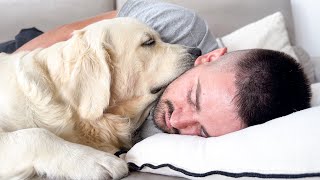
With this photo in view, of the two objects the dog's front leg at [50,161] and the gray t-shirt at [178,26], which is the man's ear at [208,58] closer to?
the gray t-shirt at [178,26]

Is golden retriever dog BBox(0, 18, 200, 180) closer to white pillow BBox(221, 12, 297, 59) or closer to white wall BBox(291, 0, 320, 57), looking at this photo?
white pillow BBox(221, 12, 297, 59)

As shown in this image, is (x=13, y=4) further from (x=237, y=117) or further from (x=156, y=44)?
(x=237, y=117)

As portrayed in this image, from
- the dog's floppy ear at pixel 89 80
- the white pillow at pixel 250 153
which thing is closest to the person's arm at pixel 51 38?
the dog's floppy ear at pixel 89 80

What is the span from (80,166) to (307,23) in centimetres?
214

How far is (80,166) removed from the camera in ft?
3.57

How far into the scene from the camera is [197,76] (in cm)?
127

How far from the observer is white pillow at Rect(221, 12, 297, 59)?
82.5 inches

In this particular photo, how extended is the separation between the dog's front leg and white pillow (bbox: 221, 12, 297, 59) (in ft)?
3.67

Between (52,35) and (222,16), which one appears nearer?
(52,35)

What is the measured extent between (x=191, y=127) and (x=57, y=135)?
15.1 inches

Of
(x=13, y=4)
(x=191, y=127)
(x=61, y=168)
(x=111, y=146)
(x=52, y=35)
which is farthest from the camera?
(x=13, y=4)

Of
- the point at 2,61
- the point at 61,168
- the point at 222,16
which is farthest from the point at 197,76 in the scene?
the point at 222,16

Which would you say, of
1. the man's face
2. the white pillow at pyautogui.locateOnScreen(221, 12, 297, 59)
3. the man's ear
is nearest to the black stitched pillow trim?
the man's face

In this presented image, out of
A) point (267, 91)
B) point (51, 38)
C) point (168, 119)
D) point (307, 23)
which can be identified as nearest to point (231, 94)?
point (267, 91)
